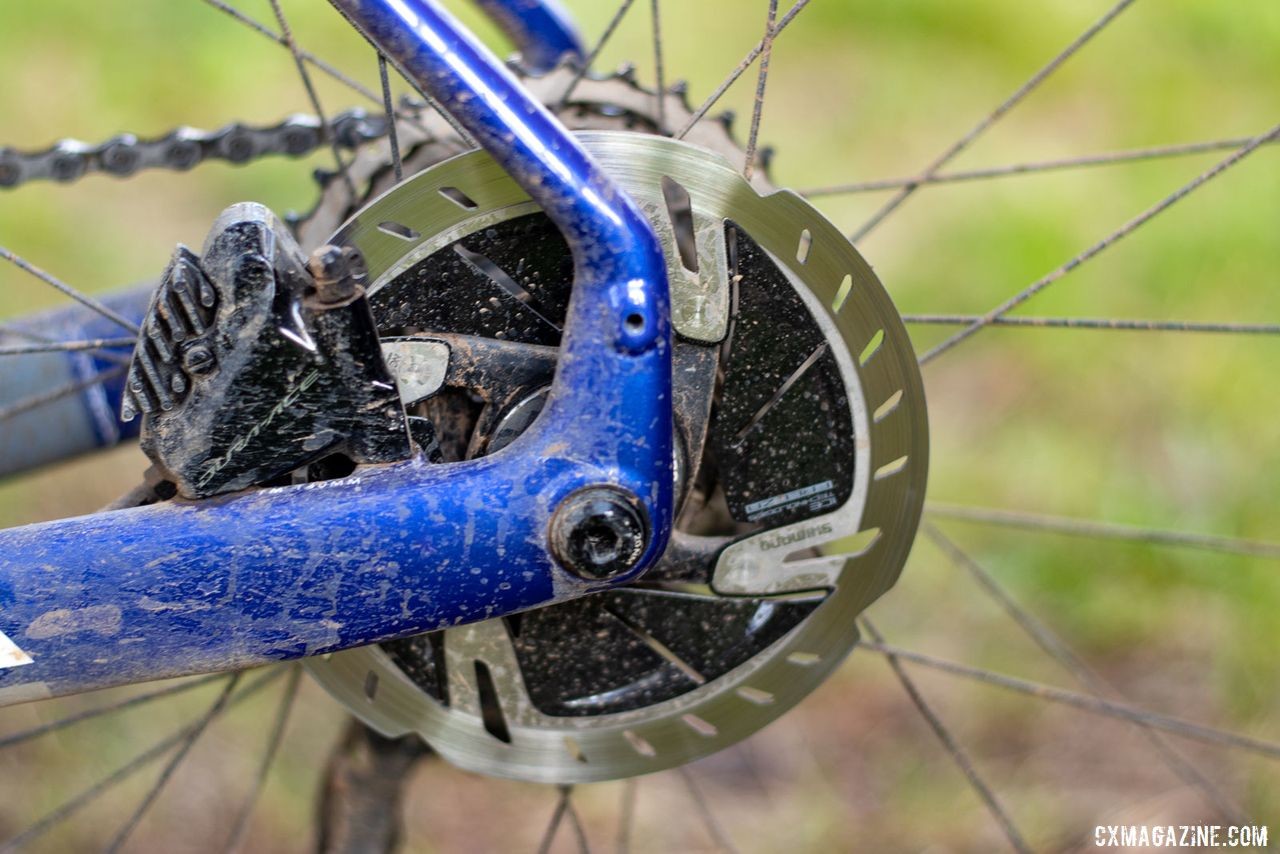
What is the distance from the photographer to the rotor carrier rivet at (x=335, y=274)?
0.74 metres

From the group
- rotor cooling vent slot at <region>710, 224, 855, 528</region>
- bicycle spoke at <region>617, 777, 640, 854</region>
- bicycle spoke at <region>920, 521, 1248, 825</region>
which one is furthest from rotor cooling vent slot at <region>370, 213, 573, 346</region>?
bicycle spoke at <region>617, 777, 640, 854</region>

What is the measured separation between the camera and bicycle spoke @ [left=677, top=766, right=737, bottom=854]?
131 centimetres

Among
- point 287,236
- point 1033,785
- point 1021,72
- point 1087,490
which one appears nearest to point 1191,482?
point 1087,490

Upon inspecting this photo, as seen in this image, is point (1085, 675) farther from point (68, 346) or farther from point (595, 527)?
point (68, 346)

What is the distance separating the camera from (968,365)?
6.40ft

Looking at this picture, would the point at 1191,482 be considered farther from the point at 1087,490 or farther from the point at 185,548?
the point at 185,548

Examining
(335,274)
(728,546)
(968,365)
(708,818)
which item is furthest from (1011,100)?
(968,365)

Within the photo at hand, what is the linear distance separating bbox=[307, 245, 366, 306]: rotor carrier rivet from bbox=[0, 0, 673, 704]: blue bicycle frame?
11 centimetres

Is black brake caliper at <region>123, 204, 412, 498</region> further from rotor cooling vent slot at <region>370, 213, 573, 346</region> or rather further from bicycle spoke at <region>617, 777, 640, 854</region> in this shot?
bicycle spoke at <region>617, 777, 640, 854</region>

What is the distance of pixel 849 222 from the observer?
2043 mm

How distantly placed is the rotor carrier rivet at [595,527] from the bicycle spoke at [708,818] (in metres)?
0.59

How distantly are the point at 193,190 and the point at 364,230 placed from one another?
5.14 ft

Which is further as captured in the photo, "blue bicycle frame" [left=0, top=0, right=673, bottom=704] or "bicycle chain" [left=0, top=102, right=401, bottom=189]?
"bicycle chain" [left=0, top=102, right=401, bottom=189]

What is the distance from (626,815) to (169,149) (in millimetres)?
797
